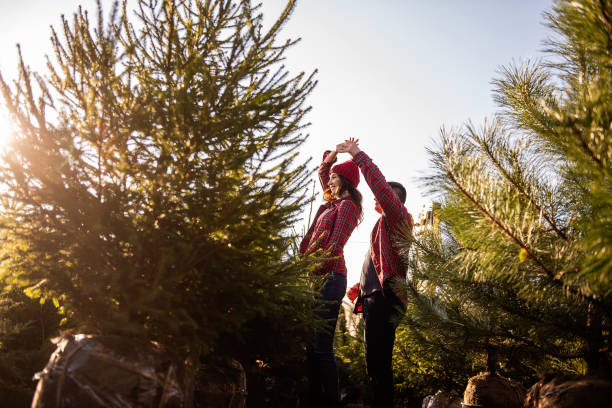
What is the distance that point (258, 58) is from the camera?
219cm

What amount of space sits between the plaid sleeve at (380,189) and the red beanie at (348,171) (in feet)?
2.26

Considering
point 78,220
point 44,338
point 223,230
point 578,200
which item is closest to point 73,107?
point 78,220

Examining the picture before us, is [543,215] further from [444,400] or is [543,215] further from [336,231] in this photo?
[444,400]

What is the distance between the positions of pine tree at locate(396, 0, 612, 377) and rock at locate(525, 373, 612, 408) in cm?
19

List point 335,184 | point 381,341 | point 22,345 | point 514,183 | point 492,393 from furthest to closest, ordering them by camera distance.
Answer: point 335,184 → point 381,341 → point 22,345 → point 492,393 → point 514,183

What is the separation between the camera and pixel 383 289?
10.4 ft

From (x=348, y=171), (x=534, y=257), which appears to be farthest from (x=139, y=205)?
(x=348, y=171)

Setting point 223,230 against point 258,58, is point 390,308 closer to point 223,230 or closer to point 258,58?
point 223,230

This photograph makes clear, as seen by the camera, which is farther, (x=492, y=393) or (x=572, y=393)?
(x=492, y=393)

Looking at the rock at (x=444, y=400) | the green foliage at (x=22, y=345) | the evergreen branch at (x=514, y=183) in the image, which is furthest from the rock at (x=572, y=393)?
the green foliage at (x=22, y=345)

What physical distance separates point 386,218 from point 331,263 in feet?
2.19

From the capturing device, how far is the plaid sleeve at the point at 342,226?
3.44 meters

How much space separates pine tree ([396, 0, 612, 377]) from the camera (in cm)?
132

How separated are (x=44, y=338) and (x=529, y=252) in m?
3.47
